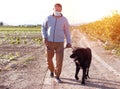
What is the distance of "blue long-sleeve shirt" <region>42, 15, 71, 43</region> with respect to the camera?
38.6 ft

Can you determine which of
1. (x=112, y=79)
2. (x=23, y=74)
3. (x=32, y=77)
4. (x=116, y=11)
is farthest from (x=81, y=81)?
(x=116, y=11)

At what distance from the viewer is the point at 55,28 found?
11781 mm

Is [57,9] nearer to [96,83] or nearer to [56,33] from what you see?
[56,33]

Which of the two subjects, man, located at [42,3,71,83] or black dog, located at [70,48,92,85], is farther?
man, located at [42,3,71,83]

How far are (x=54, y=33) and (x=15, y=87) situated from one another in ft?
6.63

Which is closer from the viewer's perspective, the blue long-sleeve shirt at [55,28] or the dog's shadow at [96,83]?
the dog's shadow at [96,83]

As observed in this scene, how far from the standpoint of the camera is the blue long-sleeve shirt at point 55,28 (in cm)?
1176

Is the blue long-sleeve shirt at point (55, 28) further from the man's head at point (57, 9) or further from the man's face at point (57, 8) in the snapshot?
the man's face at point (57, 8)

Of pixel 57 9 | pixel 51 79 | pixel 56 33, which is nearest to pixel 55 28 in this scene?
pixel 56 33

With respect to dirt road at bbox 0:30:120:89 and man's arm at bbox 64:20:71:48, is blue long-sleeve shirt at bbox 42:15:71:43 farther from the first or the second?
dirt road at bbox 0:30:120:89

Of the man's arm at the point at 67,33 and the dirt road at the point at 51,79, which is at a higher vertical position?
the man's arm at the point at 67,33

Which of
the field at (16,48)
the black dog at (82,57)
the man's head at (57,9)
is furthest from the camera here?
the field at (16,48)

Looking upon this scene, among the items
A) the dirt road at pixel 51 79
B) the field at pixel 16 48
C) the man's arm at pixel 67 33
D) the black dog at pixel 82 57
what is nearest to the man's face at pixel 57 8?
the man's arm at pixel 67 33

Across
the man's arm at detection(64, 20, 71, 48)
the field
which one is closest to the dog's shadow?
the man's arm at detection(64, 20, 71, 48)
